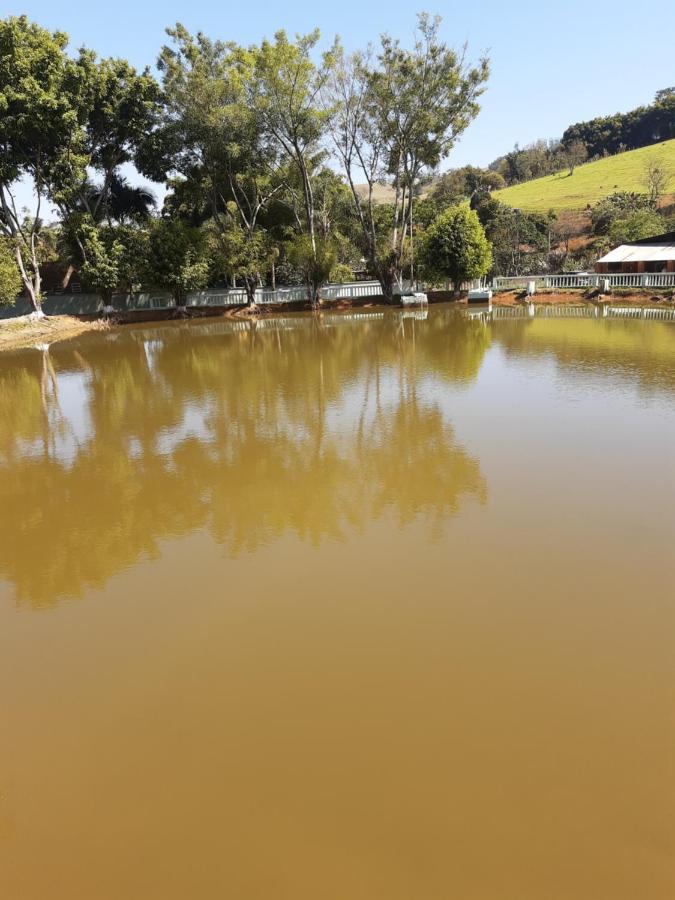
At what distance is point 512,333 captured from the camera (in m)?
22.1

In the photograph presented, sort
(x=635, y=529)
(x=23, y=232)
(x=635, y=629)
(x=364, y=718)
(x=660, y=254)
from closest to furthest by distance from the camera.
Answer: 1. (x=364, y=718)
2. (x=635, y=629)
3. (x=635, y=529)
4. (x=23, y=232)
5. (x=660, y=254)

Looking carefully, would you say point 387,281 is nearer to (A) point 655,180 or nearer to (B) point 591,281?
(B) point 591,281

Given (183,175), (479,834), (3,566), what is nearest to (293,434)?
(3,566)

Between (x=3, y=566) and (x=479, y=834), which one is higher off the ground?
(x=3, y=566)

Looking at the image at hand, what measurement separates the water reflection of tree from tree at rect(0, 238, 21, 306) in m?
9.79

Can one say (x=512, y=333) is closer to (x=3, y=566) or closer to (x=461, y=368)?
(x=461, y=368)

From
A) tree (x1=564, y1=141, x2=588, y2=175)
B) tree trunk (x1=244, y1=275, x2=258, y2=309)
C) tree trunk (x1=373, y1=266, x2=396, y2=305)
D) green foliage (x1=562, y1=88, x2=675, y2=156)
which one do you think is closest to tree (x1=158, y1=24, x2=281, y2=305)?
tree trunk (x1=244, y1=275, x2=258, y2=309)

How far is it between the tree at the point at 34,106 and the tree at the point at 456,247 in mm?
18303

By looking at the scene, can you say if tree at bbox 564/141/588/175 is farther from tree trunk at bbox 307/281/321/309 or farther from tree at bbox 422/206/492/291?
tree trunk at bbox 307/281/321/309

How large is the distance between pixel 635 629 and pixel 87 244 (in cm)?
3069

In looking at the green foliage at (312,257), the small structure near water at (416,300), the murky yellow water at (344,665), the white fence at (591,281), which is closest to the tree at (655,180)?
the white fence at (591,281)

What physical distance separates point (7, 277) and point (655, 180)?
173ft

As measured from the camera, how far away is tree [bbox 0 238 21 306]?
81.4 feet

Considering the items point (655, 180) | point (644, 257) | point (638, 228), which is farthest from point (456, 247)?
point (655, 180)
